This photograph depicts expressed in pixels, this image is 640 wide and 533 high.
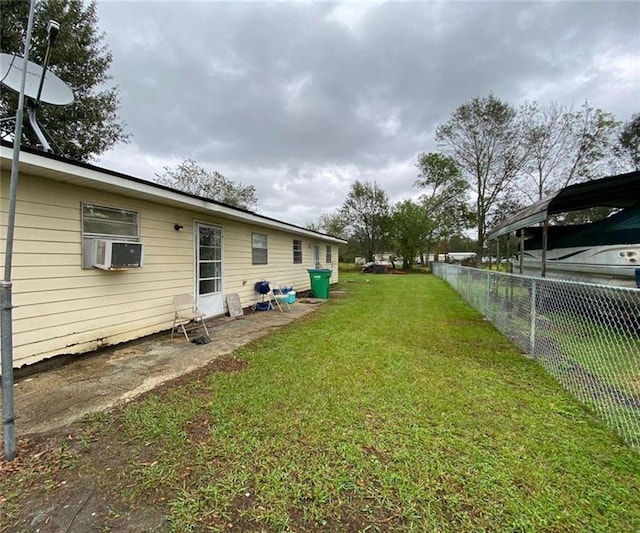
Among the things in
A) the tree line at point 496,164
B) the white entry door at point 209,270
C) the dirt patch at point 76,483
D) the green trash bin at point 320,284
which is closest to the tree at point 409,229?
the tree line at point 496,164

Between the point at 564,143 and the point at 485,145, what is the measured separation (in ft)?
15.9

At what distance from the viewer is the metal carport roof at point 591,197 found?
527 cm

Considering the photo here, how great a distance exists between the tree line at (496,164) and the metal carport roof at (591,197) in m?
16.4

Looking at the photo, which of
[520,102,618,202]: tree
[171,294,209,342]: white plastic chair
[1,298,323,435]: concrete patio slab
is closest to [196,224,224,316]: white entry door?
[171,294,209,342]: white plastic chair

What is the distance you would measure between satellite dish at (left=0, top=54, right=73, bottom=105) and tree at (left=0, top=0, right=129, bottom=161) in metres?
6.34

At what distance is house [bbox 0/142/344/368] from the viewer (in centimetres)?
351

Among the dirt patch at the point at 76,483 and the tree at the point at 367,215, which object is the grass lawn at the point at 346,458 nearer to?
the dirt patch at the point at 76,483

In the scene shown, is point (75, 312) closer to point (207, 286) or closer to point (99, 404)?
point (99, 404)

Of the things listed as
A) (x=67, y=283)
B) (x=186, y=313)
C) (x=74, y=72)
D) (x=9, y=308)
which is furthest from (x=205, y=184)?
(x=9, y=308)

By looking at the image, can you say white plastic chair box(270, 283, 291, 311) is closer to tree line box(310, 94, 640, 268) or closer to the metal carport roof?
the metal carport roof

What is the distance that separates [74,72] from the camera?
405 inches

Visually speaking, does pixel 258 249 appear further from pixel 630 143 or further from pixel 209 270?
pixel 630 143

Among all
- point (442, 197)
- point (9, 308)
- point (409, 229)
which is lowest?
point (9, 308)

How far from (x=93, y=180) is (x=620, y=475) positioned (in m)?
5.73
